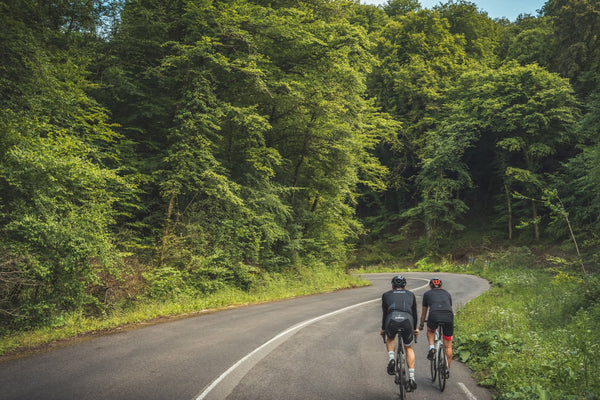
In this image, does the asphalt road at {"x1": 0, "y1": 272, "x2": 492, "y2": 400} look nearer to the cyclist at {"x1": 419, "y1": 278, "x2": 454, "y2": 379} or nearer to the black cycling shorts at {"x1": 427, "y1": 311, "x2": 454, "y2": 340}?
the cyclist at {"x1": 419, "y1": 278, "x2": 454, "y2": 379}

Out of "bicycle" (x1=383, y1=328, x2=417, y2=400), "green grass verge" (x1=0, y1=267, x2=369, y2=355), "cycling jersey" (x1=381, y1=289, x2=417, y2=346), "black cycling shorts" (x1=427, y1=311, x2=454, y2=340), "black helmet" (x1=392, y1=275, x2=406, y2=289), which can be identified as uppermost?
"black helmet" (x1=392, y1=275, x2=406, y2=289)

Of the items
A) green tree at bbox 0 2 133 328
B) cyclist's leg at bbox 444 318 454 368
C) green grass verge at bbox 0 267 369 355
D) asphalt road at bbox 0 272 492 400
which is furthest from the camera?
green tree at bbox 0 2 133 328

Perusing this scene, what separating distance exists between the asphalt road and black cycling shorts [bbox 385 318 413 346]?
0.86 m

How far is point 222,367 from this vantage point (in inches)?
253

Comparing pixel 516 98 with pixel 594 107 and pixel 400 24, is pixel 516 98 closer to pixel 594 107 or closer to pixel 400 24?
pixel 594 107

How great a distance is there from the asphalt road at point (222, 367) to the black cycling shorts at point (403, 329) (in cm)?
86

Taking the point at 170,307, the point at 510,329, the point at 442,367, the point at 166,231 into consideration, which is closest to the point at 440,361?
the point at 442,367

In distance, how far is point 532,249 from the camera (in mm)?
31750

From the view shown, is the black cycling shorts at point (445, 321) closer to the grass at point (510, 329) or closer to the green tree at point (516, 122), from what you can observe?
the grass at point (510, 329)

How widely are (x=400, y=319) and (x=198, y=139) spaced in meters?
11.0

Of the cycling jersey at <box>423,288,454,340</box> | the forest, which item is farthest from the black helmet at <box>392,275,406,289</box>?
the forest

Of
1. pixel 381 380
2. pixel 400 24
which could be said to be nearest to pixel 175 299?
pixel 381 380

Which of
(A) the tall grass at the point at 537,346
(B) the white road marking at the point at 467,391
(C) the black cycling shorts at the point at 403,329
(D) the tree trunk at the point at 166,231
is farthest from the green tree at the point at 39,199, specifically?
(A) the tall grass at the point at 537,346

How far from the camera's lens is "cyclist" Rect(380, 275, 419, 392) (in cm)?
559
